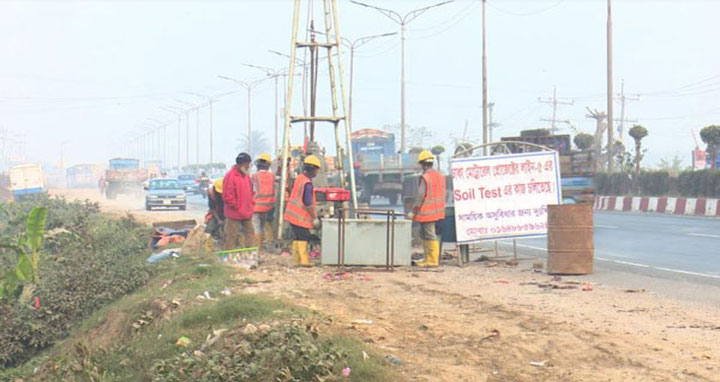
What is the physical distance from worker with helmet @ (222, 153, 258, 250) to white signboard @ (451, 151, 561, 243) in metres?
3.58

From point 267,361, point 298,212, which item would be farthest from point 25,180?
point 267,361

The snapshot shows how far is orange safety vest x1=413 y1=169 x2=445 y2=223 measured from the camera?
14383 millimetres

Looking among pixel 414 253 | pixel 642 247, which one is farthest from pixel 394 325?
pixel 642 247

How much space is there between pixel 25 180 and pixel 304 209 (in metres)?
45.8

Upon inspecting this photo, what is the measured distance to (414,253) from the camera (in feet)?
54.5

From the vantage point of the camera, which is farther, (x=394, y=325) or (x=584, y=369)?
(x=394, y=325)

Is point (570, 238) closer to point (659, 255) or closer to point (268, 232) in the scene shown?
point (659, 255)

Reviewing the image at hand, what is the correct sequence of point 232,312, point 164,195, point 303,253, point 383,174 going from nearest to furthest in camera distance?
point 232,312 → point 303,253 → point 383,174 → point 164,195

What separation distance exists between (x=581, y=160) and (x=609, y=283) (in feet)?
46.9

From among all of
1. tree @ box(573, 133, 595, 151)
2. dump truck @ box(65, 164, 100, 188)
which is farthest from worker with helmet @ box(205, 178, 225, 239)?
dump truck @ box(65, 164, 100, 188)

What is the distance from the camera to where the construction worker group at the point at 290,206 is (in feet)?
47.3

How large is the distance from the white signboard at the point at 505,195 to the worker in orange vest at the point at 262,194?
4192 millimetres

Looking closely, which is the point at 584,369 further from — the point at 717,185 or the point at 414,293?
the point at 717,185

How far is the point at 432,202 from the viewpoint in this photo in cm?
1443
